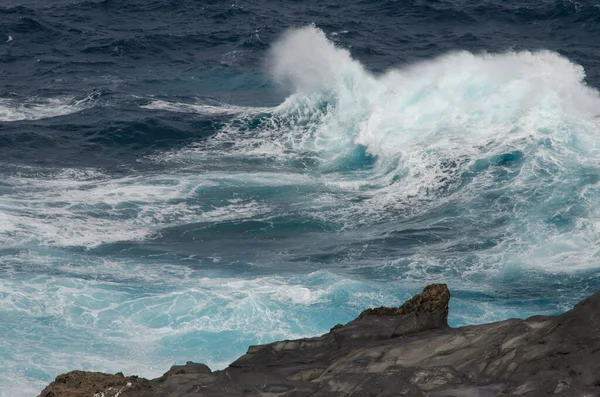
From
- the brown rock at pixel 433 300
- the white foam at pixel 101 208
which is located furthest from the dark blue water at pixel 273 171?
the brown rock at pixel 433 300

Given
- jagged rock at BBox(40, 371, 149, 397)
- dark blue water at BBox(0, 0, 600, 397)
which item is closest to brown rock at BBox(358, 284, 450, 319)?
jagged rock at BBox(40, 371, 149, 397)

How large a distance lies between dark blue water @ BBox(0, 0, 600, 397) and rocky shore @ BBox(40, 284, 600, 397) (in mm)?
8100

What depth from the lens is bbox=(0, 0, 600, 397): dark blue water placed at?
26.5m

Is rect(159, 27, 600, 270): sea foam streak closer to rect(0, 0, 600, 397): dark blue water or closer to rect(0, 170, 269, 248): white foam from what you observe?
rect(0, 0, 600, 397): dark blue water

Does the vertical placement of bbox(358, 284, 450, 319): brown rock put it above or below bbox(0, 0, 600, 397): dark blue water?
above

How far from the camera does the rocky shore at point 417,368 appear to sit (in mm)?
13312

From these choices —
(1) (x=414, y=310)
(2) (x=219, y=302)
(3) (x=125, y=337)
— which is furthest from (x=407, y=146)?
(1) (x=414, y=310)

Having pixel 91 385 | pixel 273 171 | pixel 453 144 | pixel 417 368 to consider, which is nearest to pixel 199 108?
pixel 273 171

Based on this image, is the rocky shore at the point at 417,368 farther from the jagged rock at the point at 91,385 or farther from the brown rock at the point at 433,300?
the brown rock at the point at 433,300

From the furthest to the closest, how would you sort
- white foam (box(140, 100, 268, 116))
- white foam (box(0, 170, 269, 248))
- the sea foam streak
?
white foam (box(140, 100, 268, 116)), the sea foam streak, white foam (box(0, 170, 269, 248))

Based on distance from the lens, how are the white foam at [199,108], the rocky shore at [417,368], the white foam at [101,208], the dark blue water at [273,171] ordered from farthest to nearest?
the white foam at [199,108]
the white foam at [101,208]
the dark blue water at [273,171]
the rocky shore at [417,368]

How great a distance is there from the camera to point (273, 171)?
37.4 m

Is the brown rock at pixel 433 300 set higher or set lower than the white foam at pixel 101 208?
higher

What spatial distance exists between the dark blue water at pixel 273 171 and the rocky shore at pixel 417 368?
8.10m
